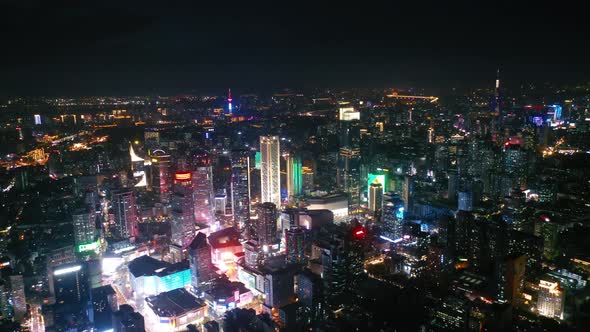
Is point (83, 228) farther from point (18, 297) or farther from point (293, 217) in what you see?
point (293, 217)

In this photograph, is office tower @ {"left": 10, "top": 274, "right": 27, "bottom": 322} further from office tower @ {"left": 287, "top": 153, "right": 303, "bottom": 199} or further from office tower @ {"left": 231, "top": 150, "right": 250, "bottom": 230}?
office tower @ {"left": 287, "top": 153, "right": 303, "bottom": 199}

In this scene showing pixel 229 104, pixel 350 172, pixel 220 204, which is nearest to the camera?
pixel 220 204

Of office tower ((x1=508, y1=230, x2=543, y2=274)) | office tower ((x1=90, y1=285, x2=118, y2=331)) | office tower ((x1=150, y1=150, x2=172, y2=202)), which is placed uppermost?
office tower ((x1=150, y1=150, x2=172, y2=202))

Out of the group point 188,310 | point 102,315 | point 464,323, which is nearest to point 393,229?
point 464,323

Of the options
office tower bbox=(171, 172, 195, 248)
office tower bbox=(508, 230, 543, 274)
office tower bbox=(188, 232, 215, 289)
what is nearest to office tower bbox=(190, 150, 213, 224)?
office tower bbox=(171, 172, 195, 248)

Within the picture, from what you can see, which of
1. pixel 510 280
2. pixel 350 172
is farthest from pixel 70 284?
pixel 350 172

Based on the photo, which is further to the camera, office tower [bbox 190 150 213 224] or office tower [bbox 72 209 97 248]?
office tower [bbox 190 150 213 224]

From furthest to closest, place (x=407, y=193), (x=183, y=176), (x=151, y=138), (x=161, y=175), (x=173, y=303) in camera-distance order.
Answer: (x=151, y=138)
(x=161, y=175)
(x=407, y=193)
(x=183, y=176)
(x=173, y=303)
